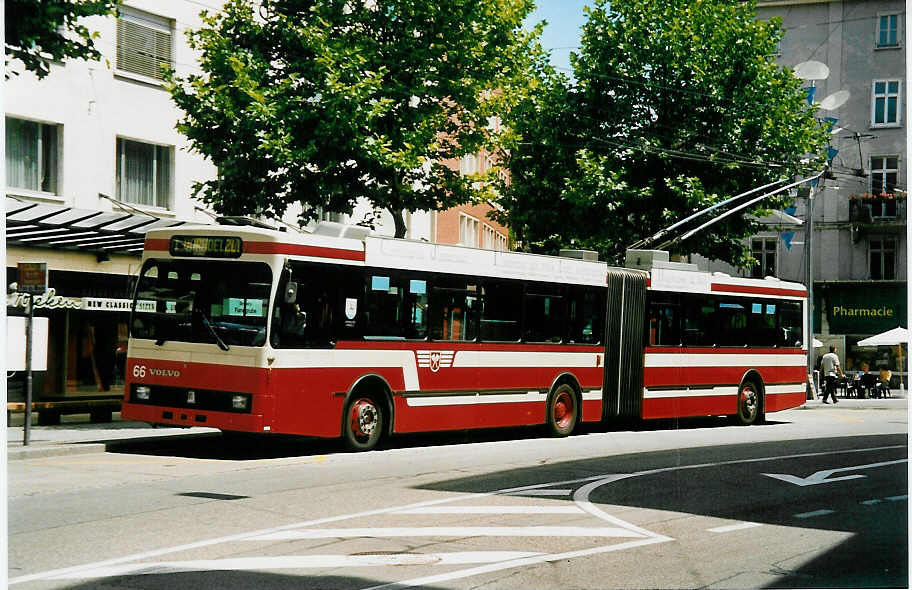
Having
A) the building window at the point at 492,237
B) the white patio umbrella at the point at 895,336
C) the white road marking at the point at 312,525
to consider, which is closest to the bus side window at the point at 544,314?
the white road marking at the point at 312,525

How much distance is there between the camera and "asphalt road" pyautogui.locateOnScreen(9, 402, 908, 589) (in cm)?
771

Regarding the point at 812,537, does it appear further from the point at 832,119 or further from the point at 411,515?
the point at 832,119

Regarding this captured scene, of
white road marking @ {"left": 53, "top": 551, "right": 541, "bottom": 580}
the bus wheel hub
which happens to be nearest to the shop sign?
the bus wheel hub

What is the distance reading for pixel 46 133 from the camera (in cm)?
2062

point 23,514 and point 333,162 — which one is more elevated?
point 333,162

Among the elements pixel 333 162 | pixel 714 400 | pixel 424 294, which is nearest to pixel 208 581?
pixel 424 294

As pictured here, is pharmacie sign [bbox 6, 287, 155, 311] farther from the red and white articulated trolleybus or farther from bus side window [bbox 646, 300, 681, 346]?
bus side window [bbox 646, 300, 681, 346]

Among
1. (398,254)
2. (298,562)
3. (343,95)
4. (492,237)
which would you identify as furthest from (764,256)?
(298,562)

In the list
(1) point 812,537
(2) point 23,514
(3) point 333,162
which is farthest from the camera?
(3) point 333,162

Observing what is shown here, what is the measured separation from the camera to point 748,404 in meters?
24.0

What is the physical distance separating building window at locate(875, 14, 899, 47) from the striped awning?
12.1 metres

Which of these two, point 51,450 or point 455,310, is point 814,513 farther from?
point 51,450

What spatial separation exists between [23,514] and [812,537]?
625cm

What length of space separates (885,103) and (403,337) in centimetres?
712
